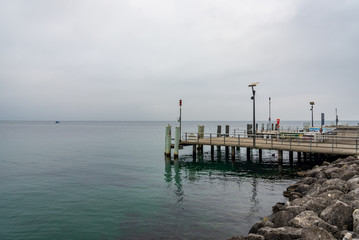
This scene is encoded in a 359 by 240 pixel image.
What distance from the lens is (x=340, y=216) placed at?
715cm

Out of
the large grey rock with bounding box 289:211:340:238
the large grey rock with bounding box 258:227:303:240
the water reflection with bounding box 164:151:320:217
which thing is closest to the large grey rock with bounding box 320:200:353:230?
the large grey rock with bounding box 289:211:340:238

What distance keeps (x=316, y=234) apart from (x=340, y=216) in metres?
1.90

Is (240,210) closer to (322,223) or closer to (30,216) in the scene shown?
Result: (322,223)

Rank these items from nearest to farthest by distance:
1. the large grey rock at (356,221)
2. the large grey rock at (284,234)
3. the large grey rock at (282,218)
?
the large grey rock at (356,221)
the large grey rock at (284,234)
the large grey rock at (282,218)

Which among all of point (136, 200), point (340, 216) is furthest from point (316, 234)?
point (136, 200)

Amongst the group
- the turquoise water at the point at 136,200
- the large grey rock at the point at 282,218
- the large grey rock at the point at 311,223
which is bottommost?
the turquoise water at the point at 136,200

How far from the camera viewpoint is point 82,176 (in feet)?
63.3

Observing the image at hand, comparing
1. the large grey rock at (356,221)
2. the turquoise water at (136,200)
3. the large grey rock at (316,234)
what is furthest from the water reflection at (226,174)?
the large grey rock at (316,234)

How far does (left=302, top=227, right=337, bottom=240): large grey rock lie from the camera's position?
574 cm

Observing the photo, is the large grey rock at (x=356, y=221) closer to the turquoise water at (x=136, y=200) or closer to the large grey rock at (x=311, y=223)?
the large grey rock at (x=311, y=223)

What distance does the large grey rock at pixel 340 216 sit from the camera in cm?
706

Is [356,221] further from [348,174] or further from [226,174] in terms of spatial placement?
[226,174]

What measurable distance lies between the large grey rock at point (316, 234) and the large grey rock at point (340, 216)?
158 cm

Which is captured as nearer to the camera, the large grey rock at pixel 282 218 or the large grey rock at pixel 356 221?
the large grey rock at pixel 356 221
